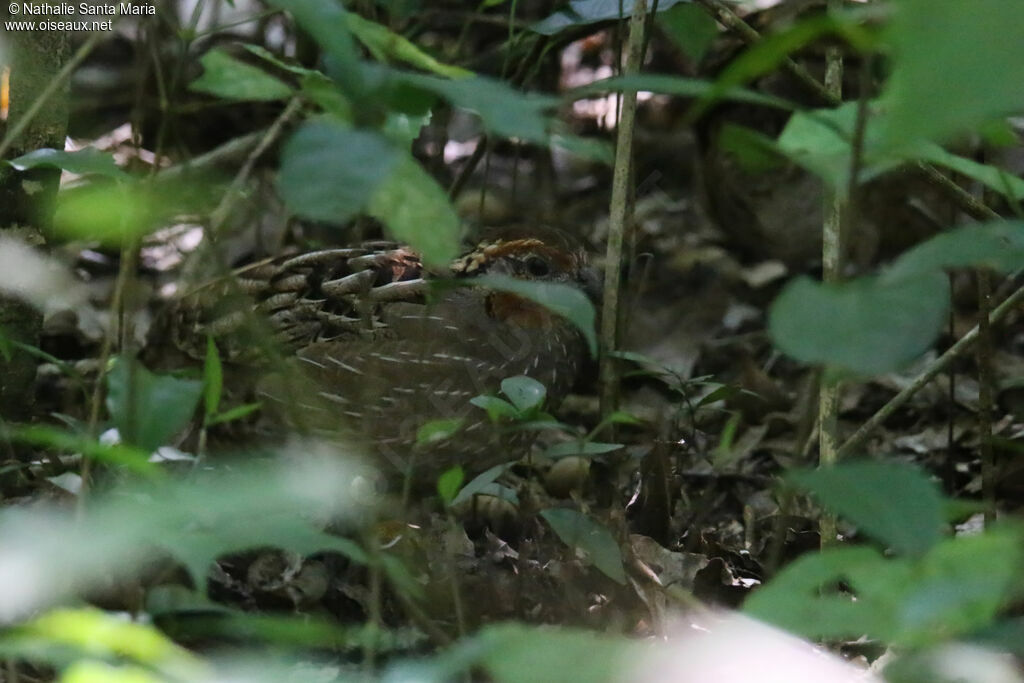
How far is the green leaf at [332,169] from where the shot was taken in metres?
1.21

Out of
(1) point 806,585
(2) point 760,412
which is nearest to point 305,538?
(1) point 806,585

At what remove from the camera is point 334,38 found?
1.26m

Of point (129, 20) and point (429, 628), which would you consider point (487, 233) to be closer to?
point (429, 628)

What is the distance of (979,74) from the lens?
3.47 feet

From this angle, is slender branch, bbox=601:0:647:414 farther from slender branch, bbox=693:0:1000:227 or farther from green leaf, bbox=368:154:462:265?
green leaf, bbox=368:154:462:265

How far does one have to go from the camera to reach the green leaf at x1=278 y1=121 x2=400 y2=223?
121 cm

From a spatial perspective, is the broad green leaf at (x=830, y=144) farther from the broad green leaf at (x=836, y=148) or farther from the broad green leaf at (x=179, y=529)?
the broad green leaf at (x=179, y=529)

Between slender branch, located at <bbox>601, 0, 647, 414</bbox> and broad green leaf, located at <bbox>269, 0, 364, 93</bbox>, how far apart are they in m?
1.81

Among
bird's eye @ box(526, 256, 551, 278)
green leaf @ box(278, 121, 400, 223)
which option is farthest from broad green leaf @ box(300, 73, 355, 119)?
bird's eye @ box(526, 256, 551, 278)

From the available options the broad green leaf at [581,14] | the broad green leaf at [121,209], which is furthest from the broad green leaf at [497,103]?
the broad green leaf at [581,14]

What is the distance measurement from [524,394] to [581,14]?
3.29ft

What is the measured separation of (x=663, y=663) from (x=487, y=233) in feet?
9.50

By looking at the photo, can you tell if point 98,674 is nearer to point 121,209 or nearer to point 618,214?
point 121,209

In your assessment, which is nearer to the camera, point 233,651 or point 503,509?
point 233,651
